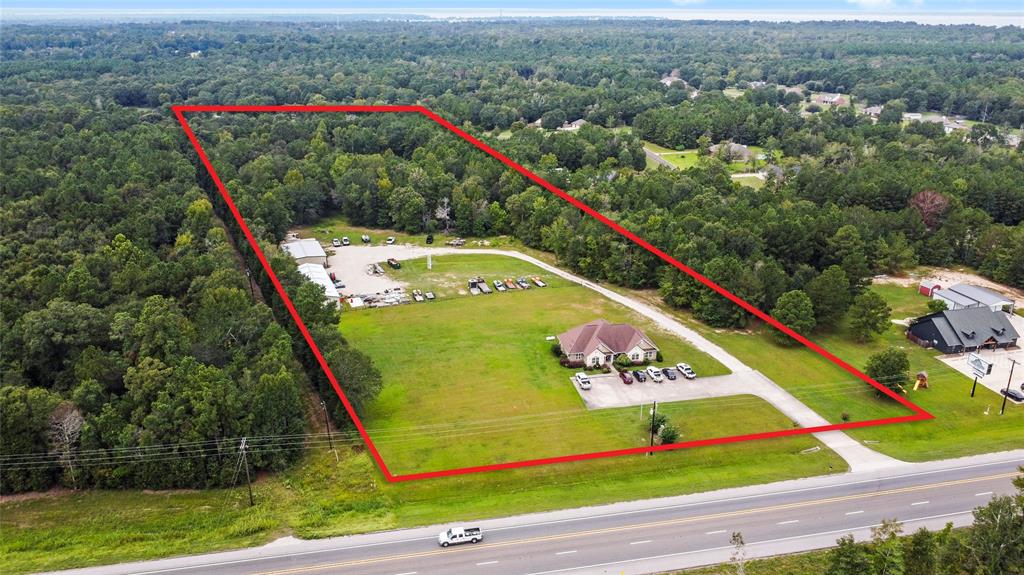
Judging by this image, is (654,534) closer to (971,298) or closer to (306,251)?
(971,298)

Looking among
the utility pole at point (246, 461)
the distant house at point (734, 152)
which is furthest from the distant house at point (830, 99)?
the utility pole at point (246, 461)

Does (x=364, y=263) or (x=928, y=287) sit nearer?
(x=928, y=287)

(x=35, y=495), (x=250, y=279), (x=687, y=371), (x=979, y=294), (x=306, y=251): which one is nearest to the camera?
(x=35, y=495)

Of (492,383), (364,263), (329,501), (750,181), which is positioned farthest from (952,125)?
(329,501)

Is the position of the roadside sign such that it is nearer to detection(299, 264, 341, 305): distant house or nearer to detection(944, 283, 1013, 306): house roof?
detection(944, 283, 1013, 306): house roof

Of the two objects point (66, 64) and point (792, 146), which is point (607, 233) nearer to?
point (792, 146)

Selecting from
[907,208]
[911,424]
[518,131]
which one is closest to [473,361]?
[911,424]

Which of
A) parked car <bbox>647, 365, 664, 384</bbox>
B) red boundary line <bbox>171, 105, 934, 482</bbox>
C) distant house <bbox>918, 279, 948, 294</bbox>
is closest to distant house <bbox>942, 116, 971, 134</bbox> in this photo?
distant house <bbox>918, 279, 948, 294</bbox>

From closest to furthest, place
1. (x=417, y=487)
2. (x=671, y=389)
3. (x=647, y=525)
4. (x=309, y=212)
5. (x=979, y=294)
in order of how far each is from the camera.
Result: (x=647, y=525)
(x=417, y=487)
(x=671, y=389)
(x=979, y=294)
(x=309, y=212)
